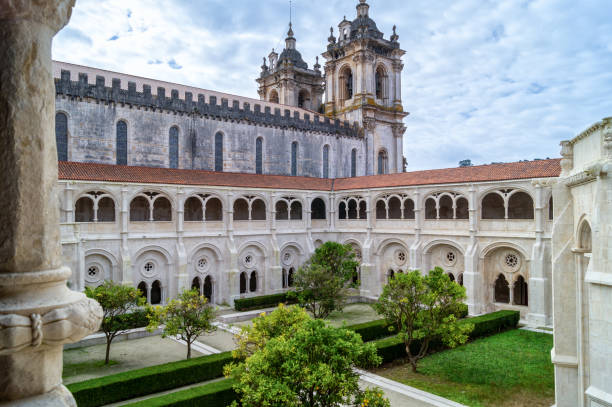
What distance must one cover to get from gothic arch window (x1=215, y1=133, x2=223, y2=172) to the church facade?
0.28ft

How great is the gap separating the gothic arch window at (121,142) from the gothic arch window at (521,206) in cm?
2810

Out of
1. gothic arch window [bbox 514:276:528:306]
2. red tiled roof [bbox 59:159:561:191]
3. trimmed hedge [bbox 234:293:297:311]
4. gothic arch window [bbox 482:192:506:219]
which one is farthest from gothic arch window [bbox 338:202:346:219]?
gothic arch window [bbox 514:276:528:306]

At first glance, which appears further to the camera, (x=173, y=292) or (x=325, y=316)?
(x=173, y=292)

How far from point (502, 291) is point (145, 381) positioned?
23762 mm

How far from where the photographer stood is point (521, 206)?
97.3 ft

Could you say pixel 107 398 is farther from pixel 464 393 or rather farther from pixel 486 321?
pixel 486 321

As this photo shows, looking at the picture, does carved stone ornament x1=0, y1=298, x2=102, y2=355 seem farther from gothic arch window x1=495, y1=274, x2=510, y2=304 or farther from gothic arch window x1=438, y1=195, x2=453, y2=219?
gothic arch window x1=438, y1=195, x2=453, y2=219

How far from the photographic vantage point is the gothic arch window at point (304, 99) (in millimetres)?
54812

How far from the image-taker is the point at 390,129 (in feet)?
154

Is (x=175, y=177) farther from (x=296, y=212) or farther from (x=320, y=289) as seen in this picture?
(x=320, y=289)

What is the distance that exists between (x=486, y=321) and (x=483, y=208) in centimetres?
1140

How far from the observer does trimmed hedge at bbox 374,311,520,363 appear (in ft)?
62.6

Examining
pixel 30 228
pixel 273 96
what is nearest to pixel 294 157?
pixel 273 96

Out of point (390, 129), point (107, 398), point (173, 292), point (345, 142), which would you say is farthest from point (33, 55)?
point (390, 129)
